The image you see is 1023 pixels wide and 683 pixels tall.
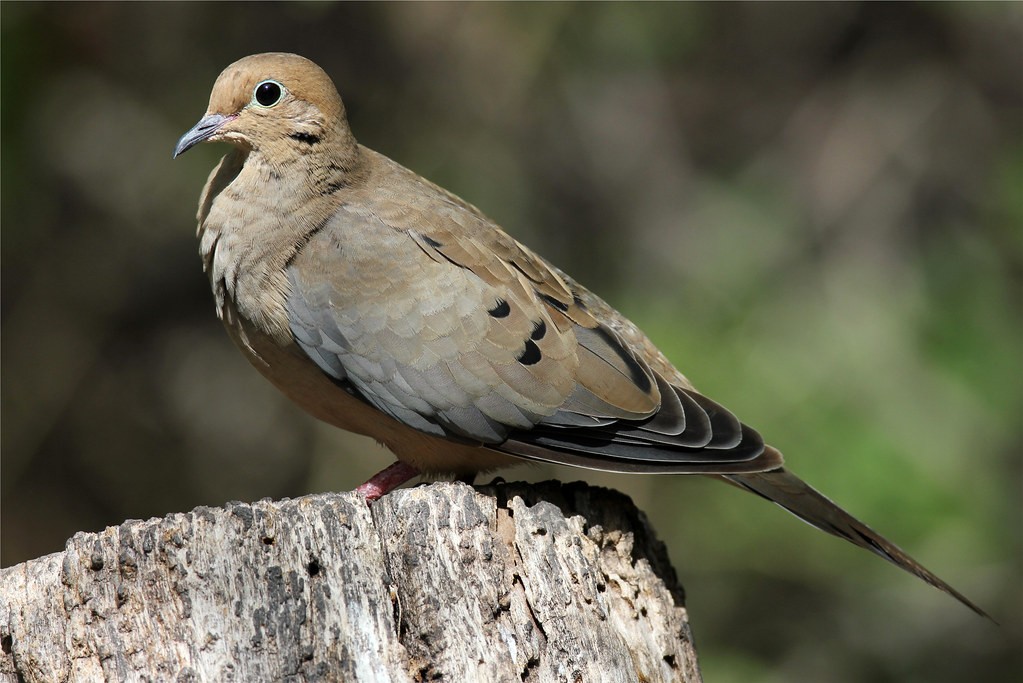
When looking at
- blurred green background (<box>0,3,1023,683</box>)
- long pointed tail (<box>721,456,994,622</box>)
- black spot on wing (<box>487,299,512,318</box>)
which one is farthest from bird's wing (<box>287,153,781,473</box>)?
blurred green background (<box>0,3,1023,683</box>)

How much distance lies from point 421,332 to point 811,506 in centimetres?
140

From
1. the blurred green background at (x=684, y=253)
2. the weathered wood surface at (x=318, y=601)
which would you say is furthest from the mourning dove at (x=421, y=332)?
the blurred green background at (x=684, y=253)

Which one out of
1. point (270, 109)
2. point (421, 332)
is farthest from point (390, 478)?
point (270, 109)

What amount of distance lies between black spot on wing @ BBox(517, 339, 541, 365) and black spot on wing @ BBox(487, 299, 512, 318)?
12 centimetres

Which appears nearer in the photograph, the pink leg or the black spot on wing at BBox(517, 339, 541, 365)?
the black spot on wing at BBox(517, 339, 541, 365)

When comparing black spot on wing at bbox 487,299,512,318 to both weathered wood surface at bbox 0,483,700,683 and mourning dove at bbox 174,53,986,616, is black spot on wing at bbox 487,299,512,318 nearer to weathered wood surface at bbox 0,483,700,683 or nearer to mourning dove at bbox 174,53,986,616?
mourning dove at bbox 174,53,986,616

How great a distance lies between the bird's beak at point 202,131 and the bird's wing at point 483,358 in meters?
0.56

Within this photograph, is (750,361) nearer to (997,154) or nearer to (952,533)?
(952,533)

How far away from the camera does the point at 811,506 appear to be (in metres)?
3.77

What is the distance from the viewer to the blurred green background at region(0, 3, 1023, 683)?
19.5 ft

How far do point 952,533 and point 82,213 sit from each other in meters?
5.20

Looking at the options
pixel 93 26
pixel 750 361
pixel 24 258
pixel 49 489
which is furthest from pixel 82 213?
pixel 750 361

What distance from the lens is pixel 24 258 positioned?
6758mm

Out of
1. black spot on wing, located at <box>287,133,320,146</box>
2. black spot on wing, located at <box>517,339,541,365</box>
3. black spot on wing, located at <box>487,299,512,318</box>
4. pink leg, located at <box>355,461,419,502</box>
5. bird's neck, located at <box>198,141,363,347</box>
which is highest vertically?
black spot on wing, located at <box>287,133,320,146</box>
